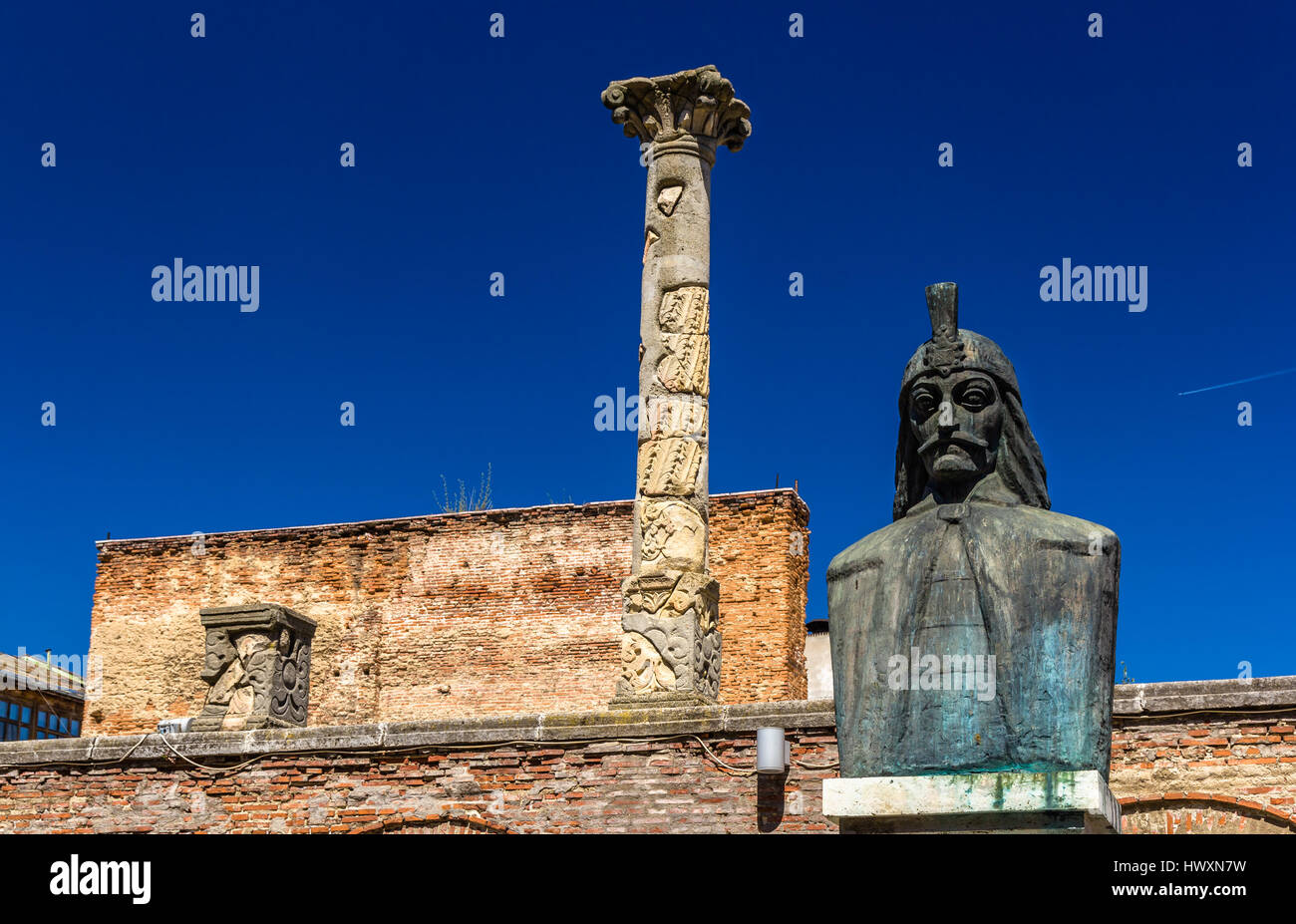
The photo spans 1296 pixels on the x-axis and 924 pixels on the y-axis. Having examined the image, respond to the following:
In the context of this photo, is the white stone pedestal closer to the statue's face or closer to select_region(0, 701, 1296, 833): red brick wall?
the statue's face

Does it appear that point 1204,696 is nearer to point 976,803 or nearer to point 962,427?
point 962,427

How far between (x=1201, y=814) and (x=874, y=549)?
220 inches

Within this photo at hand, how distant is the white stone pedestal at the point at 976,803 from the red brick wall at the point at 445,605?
16528 mm

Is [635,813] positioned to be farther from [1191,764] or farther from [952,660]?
[952,660]

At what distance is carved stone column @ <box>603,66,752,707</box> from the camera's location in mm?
10922

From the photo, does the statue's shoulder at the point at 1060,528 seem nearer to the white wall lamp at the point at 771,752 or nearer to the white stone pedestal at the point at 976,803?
the white stone pedestal at the point at 976,803

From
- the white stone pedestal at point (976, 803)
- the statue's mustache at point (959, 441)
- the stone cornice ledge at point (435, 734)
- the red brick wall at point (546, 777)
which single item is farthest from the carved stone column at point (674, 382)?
the white stone pedestal at point (976, 803)

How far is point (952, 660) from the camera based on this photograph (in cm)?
380

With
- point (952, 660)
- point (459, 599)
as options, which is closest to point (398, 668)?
point (459, 599)

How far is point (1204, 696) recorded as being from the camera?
8805 mm

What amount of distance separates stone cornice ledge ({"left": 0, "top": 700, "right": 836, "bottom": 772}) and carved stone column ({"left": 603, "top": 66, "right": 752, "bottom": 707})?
74cm

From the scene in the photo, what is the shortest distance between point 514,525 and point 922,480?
18152 mm

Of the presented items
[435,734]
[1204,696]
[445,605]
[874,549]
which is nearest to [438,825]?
[435,734]
